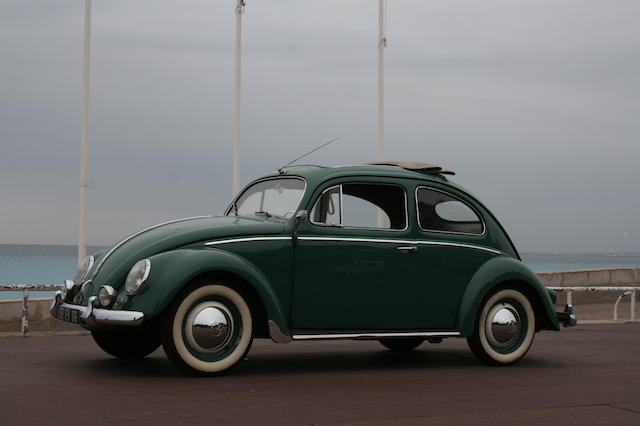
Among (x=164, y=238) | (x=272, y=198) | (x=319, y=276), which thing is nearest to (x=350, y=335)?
(x=319, y=276)

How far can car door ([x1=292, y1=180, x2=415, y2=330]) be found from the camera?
26.7 ft

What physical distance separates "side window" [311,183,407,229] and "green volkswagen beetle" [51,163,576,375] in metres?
0.01

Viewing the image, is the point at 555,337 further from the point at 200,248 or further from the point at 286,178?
the point at 200,248

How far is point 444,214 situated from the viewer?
9227mm

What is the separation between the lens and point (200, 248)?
7.71 metres

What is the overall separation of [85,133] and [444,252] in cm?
1385

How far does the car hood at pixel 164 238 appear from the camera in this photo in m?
7.68

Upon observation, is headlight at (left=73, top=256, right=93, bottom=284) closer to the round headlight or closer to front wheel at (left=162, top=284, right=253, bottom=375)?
the round headlight

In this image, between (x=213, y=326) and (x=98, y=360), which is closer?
(x=213, y=326)

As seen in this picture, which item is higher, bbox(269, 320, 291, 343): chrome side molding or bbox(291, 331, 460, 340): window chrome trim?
bbox(269, 320, 291, 343): chrome side molding

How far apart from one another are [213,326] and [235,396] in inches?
39.1

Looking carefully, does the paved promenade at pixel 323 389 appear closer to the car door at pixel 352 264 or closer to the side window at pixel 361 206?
the car door at pixel 352 264

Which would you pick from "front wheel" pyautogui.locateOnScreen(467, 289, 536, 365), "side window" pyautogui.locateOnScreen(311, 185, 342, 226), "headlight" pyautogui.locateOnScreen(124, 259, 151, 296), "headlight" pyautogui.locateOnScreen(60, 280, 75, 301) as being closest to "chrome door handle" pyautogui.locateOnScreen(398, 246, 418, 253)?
"side window" pyautogui.locateOnScreen(311, 185, 342, 226)

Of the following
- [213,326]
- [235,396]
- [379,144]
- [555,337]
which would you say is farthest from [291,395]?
[379,144]
